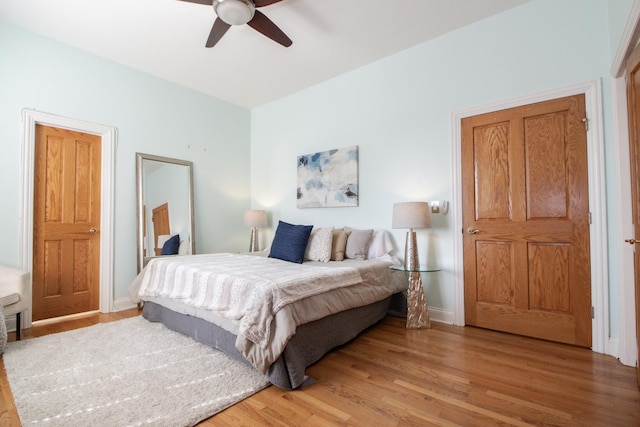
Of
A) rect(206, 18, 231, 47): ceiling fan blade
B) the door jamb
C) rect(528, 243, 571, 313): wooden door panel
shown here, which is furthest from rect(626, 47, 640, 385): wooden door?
rect(206, 18, 231, 47): ceiling fan blade

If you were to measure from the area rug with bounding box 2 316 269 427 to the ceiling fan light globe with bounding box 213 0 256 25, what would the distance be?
257cm

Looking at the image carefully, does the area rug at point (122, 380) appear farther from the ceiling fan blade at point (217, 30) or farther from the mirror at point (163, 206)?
the ceiling fan blade at point (217, 30)

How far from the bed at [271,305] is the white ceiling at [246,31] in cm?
226

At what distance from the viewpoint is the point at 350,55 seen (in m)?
3.45

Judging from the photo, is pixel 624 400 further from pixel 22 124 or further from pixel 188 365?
pixel 22 124

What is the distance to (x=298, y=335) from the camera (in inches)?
77.1

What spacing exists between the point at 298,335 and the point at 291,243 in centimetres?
138

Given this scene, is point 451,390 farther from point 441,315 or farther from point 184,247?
point 184,247

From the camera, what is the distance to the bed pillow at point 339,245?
3.31m

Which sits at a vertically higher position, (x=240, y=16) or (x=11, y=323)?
(x=240, y=16)

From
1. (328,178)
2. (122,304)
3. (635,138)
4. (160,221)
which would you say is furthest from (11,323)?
(635,138)

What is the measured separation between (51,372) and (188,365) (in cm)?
85

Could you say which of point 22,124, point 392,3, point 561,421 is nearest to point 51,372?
point 22,124

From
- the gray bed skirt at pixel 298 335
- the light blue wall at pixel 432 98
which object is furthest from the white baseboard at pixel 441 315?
the gray bed skirt at pixel 298 335
